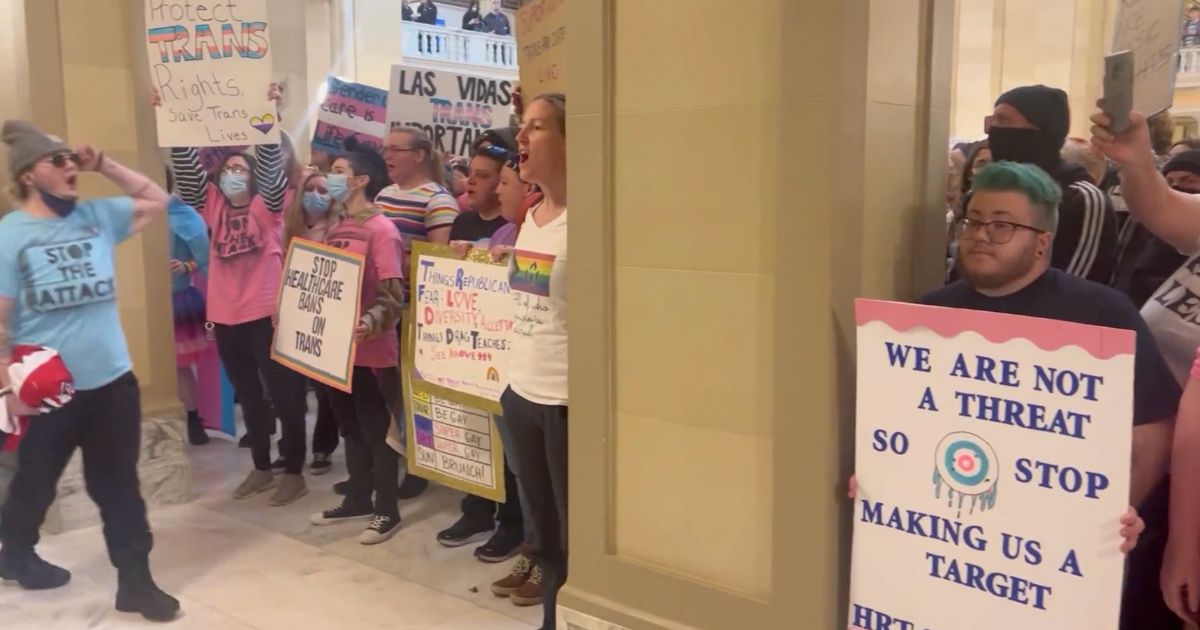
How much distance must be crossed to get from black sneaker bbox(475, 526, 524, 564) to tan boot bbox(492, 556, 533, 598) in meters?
0.24

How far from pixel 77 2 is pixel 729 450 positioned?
346cm

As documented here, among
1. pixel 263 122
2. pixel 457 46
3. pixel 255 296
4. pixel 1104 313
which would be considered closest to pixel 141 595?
pixel 255 296

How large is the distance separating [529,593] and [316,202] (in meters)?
1.80

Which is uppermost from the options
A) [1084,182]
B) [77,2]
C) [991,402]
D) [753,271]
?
[77,2]

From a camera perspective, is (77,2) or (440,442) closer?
(440,442)

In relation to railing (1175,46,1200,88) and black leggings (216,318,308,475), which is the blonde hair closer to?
black leggings (216,318,308,475)

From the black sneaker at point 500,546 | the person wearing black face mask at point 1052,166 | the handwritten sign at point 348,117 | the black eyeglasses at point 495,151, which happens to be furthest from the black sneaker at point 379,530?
the person wearing black face mask at point 1052,166

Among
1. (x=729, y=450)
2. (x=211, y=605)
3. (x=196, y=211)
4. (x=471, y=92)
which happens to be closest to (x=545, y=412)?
(x=729, y=450)

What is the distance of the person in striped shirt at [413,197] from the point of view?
408 cm

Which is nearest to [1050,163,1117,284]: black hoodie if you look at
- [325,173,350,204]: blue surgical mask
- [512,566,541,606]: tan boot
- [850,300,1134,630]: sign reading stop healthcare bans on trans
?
[850,300,1134,630]: sign reading stop healthcare bans on trans

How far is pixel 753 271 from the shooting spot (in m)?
2.18

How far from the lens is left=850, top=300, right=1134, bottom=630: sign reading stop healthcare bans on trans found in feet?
5.78

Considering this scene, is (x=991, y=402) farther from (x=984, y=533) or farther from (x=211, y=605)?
(x=211, y=605)

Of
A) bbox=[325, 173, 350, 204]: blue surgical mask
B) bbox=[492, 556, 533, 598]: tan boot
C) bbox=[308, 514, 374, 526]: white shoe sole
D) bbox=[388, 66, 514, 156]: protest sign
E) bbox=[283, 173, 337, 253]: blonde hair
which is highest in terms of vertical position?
bbox=[388, 66, 514, 156]: protest sign
